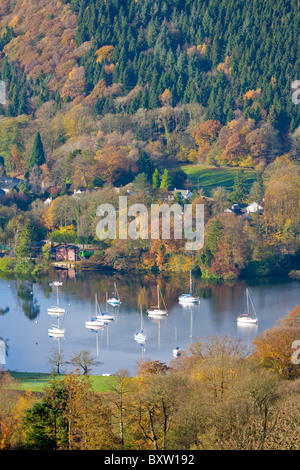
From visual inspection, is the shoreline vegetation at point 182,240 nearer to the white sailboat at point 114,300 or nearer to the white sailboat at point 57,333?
the white sailboat at point 114,300

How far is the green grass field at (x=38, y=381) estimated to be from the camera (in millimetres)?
21916

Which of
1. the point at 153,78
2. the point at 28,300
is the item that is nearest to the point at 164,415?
the point at 28,300

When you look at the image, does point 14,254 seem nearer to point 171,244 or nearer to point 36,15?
point 171,244

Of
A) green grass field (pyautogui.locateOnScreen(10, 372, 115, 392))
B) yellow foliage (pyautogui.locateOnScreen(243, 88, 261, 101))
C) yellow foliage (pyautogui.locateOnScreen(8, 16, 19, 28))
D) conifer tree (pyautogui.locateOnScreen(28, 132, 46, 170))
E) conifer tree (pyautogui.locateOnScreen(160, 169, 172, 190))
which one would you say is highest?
yellow foliage (pyautogui.locateOnScreen(8, 16, 19, 28))

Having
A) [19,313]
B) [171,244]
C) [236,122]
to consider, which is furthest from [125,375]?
[236,122]

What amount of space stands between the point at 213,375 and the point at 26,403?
3.73 m

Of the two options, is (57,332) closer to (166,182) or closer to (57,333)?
(57,333)

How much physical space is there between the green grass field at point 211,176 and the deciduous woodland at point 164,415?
3257cm

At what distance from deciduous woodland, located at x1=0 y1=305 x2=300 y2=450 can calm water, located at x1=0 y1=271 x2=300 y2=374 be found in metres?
8.23

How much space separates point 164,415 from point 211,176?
37.5m

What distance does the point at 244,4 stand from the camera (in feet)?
231

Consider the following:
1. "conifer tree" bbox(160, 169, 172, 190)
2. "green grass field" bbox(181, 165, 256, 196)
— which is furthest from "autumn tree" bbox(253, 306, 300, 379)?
"green grass field" bbox(181, 165, 256, 196)

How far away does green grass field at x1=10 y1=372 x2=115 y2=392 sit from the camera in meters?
21.9

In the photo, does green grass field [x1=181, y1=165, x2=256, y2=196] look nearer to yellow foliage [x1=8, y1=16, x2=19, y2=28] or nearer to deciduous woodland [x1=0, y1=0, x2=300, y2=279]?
deciduous woodland [x1=0, y1=0, x2=300, y2=279]
